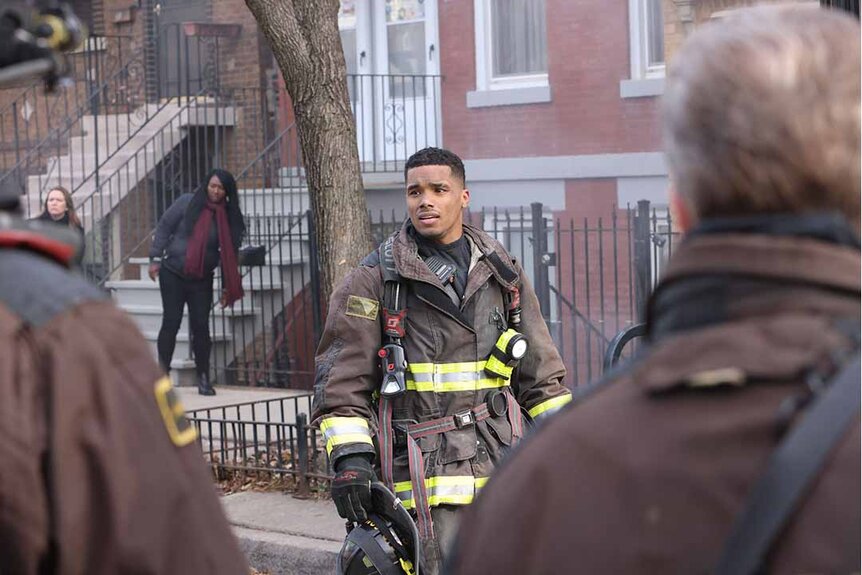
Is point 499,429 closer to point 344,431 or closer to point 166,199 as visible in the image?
point 344,431

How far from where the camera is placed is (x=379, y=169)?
573 inches

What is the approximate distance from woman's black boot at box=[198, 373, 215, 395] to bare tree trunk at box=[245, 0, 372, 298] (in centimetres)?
431

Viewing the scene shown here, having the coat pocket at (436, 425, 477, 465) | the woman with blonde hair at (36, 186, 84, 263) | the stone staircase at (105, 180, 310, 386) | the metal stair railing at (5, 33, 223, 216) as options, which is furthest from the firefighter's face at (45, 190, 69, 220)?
the coat pocket at (436, 425, 477, 465)

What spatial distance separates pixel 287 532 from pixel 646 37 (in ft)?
22.3

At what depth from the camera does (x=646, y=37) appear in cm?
1262

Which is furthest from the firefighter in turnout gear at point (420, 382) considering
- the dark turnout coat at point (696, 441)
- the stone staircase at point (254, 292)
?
the stone staircase at point (254, 292)

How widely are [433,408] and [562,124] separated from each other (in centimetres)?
870

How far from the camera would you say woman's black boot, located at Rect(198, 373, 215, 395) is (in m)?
12.2

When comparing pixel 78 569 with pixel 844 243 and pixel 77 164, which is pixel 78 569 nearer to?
pixel 844 243

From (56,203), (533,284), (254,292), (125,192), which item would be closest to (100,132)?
(125,192)

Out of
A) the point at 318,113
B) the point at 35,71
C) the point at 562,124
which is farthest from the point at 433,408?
the point at 562,124

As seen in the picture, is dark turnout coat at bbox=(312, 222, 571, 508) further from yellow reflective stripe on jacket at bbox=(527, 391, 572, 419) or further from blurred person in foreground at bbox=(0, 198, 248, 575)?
blurred person in foreground at bbox=(0, 198, 248, 575)

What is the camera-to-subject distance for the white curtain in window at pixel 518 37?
45.0 feet

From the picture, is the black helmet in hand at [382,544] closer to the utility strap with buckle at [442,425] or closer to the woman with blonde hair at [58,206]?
the utility strap with buckle at [442,425]
